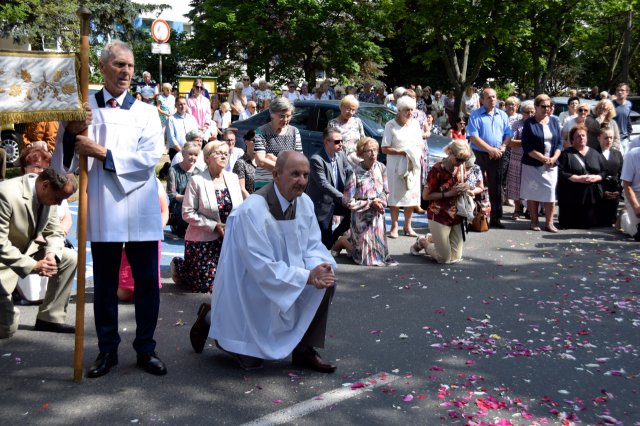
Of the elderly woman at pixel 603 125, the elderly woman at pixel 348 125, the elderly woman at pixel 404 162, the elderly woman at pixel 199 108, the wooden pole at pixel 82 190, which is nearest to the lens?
the wooden pole at pixel 82 190

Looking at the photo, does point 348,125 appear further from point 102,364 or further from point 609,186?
point 102,364

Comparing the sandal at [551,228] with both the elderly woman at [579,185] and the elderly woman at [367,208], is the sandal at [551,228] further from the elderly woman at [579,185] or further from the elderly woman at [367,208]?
the elderly woman at [367,208]

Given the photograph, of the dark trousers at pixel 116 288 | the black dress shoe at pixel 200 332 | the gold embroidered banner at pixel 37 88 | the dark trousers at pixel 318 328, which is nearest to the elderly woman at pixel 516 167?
the dark trousers at pixel 318 328

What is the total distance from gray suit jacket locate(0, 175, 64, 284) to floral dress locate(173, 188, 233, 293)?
181 cm

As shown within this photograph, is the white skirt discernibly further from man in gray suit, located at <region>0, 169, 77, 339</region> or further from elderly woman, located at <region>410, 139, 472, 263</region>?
man in gray suit, located at <region>0, 169, 77, 339</region>

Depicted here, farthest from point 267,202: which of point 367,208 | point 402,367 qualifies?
point 367,208

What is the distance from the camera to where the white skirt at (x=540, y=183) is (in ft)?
38.4

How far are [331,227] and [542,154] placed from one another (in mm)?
4041

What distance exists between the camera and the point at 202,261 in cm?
785

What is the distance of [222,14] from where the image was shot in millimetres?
36219

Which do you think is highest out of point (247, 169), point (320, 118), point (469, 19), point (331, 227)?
point (469, 19)

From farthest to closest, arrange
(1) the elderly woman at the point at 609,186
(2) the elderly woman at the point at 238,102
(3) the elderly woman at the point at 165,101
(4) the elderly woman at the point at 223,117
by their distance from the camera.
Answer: (2) the elderly woman at the point at 238,102
(3) the elderly woman at the point at 165,101
(4) the elderly woman at the point at 223,117
(1) the elderly woman at the point at 609,186

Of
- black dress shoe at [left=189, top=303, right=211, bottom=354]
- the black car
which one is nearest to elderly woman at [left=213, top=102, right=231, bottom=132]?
the black car

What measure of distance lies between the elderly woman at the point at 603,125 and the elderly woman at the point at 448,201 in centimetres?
426
